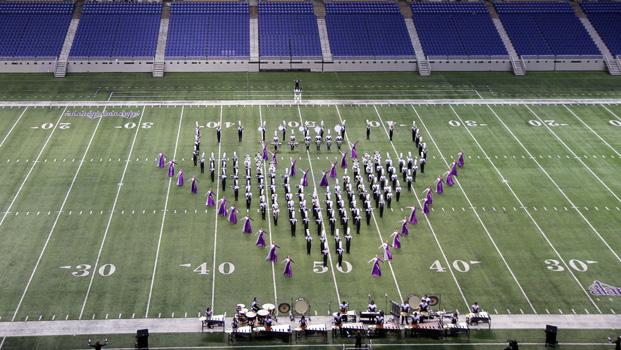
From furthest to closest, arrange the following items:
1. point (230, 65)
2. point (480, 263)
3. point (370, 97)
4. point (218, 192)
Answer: point (230, 65), point (370, 97), point (218, 192), point (480, 263)

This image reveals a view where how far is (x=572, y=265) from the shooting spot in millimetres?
24797

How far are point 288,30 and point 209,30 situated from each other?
4.81 meters

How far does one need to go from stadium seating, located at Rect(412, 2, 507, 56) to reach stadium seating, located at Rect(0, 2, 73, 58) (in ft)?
71.3

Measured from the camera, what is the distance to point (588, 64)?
155 feet

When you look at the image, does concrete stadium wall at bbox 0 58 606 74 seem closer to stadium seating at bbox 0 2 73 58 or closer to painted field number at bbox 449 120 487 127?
stadium seating at bbox 0 2 73 58

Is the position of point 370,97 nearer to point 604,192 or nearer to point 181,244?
point 604,192

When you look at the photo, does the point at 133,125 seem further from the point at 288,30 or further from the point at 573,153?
the point at 573,153

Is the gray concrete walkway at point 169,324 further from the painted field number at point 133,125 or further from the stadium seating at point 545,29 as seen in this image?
the stadium seating at point 545,29

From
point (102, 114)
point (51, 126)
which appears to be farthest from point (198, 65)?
point (51, 126)

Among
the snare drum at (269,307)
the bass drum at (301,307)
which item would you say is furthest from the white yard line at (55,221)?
the bass drum at (301,307)

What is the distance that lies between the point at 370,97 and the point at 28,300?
75.8ft

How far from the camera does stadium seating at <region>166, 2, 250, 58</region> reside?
46.7 metres

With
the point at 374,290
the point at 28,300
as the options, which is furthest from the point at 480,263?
the point at 28,300

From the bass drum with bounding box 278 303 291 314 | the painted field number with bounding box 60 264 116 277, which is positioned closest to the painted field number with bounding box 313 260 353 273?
the bass drum with bounding box 278 303 291 314
